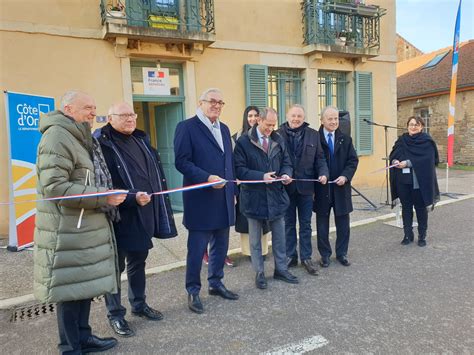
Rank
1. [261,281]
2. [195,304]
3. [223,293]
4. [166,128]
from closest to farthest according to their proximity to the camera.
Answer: [195,304], [223,293], [261,281], [166,128]

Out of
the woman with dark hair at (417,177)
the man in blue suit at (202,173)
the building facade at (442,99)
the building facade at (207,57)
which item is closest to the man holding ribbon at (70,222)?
the man in blue suit at (202,173)

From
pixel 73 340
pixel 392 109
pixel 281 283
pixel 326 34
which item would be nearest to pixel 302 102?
pixel 326 34

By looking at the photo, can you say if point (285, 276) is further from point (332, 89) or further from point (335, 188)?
point (332, 89)

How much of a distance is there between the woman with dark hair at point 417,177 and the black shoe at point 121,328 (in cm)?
403

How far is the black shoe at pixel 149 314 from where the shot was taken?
10.7 ft

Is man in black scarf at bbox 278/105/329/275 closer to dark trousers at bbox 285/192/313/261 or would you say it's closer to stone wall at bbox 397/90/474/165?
dark trousers at bbox 285/192/313/261

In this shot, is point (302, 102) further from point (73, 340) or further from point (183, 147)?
point (73, 340)

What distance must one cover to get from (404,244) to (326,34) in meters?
5.70

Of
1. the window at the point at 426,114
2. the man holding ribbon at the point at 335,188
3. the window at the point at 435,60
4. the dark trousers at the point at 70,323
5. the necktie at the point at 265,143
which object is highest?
the window at the point at 435,60

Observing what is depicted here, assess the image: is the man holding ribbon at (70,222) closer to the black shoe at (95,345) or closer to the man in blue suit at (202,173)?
the black shoe at (95,345)

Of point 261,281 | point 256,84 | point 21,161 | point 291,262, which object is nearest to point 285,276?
point 261,281

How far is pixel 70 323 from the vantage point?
101 inches

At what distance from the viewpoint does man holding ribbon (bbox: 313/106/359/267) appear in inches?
176

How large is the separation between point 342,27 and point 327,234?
6.65 m
